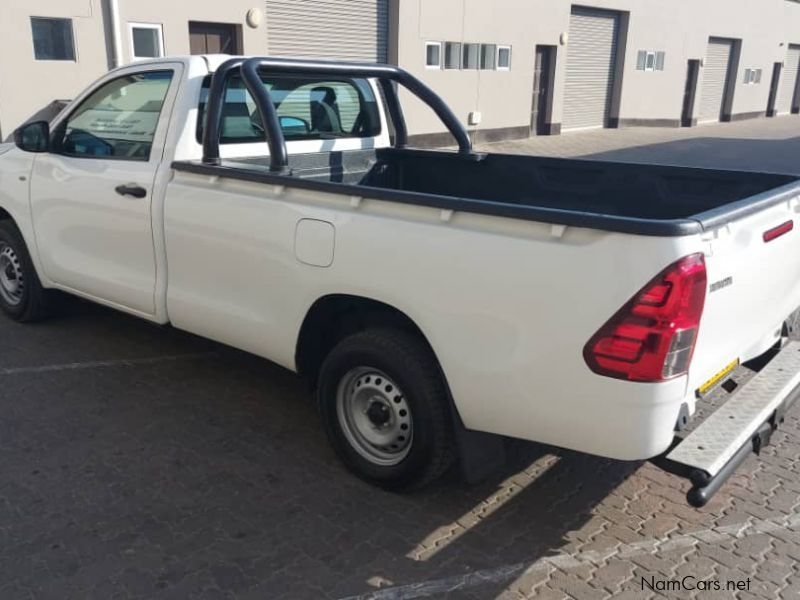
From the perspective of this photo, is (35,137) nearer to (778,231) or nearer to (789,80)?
(778,231)

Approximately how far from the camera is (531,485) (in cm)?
392

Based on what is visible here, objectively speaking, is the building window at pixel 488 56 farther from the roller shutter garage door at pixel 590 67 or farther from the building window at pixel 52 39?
the building window at pixel 52 39

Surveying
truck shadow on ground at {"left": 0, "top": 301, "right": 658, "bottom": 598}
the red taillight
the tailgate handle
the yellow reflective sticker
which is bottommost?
truck shadow on ground at {"left": 0, "top": 301, "right": 658, "bottom": 598}

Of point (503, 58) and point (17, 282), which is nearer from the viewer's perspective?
point (17, 282)

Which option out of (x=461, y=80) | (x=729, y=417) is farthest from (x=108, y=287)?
(x=461, y=80)

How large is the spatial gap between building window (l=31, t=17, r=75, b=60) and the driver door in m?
6.75

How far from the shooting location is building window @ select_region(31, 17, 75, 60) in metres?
10.9

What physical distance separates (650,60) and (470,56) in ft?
35.1

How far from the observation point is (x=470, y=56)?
18.8 meters

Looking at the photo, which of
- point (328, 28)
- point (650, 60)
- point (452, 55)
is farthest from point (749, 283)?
point (650, 60)

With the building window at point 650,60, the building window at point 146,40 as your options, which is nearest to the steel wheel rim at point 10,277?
the building window at point 146,40

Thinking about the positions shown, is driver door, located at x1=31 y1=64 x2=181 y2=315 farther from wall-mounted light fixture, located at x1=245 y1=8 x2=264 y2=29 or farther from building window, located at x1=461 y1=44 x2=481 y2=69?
building window, located at x1=461 y1=44 x2=481 y2=69

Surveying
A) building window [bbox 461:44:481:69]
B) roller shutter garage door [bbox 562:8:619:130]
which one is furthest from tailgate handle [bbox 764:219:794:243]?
roller shutter garage door [bbox 562:8:619:130]

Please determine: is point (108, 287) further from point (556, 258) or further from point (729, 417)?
point (729, 417)
